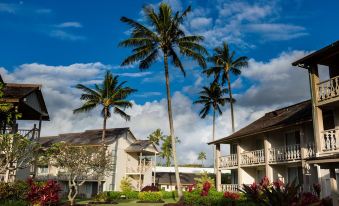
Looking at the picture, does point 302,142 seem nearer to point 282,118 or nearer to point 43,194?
point 282,118

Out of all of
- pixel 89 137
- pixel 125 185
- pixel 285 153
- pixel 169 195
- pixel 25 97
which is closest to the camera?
pixel 285 153

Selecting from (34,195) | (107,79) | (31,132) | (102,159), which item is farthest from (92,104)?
(34,195)

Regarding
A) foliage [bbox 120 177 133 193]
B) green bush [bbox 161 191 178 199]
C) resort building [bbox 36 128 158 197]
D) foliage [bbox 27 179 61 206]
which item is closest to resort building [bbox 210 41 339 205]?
green bush [bbox 161 191 178 199]

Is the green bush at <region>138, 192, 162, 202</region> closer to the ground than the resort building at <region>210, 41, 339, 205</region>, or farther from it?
closer to the ground

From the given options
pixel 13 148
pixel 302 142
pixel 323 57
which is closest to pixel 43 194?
pixel 13 148

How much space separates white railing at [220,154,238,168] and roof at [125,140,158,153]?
1803 cm

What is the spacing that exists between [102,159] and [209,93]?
23.4m

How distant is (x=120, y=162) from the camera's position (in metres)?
47.7

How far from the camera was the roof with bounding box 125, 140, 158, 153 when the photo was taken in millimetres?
47594

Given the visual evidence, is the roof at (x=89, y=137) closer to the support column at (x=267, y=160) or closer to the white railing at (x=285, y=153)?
the support column at (x=267, y=160)

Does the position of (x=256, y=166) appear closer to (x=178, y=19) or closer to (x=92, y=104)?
(x=178, y=19)

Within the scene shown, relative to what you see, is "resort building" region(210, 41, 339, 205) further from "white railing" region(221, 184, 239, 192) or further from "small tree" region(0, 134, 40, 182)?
"small tree" region(0, 134, 40, 182)

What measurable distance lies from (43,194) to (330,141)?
53.4ft

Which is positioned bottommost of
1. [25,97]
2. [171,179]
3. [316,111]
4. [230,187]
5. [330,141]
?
[230,187]
